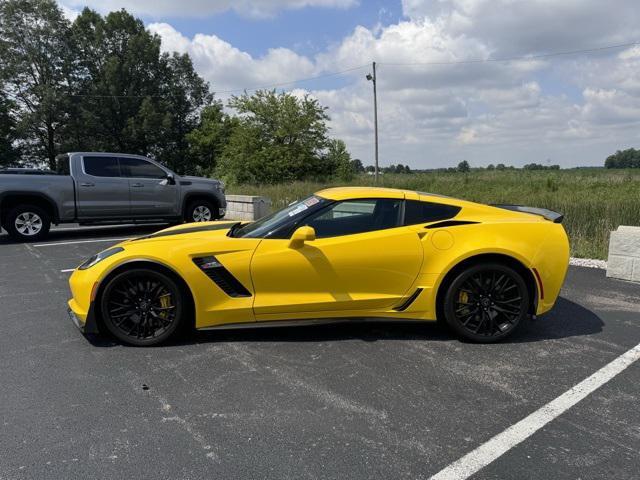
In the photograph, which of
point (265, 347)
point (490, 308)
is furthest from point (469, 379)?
point (265, 347)

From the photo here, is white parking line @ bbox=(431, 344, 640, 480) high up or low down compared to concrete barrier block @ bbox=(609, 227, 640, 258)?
down

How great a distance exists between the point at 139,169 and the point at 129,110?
40.5 meters

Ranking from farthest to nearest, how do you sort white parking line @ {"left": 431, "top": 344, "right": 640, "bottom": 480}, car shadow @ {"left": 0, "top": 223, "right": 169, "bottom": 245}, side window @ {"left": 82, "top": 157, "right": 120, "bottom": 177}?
side window @ {"left": 82, "top": 157, "right": 120, "bottom": 177}
car shadow @ {"left": 0, "top": 223, "right": 169, "bottom": 245}
white parking line @ {"left": 431, "top": 344, "right": 640, "bottom": 480}

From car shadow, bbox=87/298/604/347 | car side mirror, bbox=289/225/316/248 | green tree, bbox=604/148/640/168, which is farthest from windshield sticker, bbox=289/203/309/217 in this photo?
green tree, bbox=604/148/640/168

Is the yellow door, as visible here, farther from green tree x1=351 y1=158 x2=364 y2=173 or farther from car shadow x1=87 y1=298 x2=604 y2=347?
green tree x1=351 y1=158 x2=364 y2=173

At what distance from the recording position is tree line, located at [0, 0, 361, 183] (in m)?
32.9

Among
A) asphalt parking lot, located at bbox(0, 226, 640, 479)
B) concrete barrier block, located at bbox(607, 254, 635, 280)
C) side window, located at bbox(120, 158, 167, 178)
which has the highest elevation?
side window, located at bbox(120, 158, 167, 178)

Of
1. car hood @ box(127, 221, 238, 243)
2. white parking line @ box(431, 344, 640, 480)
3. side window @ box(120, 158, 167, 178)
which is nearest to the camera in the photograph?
white parking line @ box(431, 344, 640, 480)

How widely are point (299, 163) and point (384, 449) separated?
30.6 meters

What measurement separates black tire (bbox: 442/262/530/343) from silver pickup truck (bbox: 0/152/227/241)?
8114 mm

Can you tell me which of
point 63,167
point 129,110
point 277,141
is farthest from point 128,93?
point 63,167

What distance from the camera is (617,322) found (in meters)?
4.55

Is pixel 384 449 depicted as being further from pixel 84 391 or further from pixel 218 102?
pixel 218 102

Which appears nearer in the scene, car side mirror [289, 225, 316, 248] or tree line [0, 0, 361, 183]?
car side mirror [289, 225, 316, 248]
